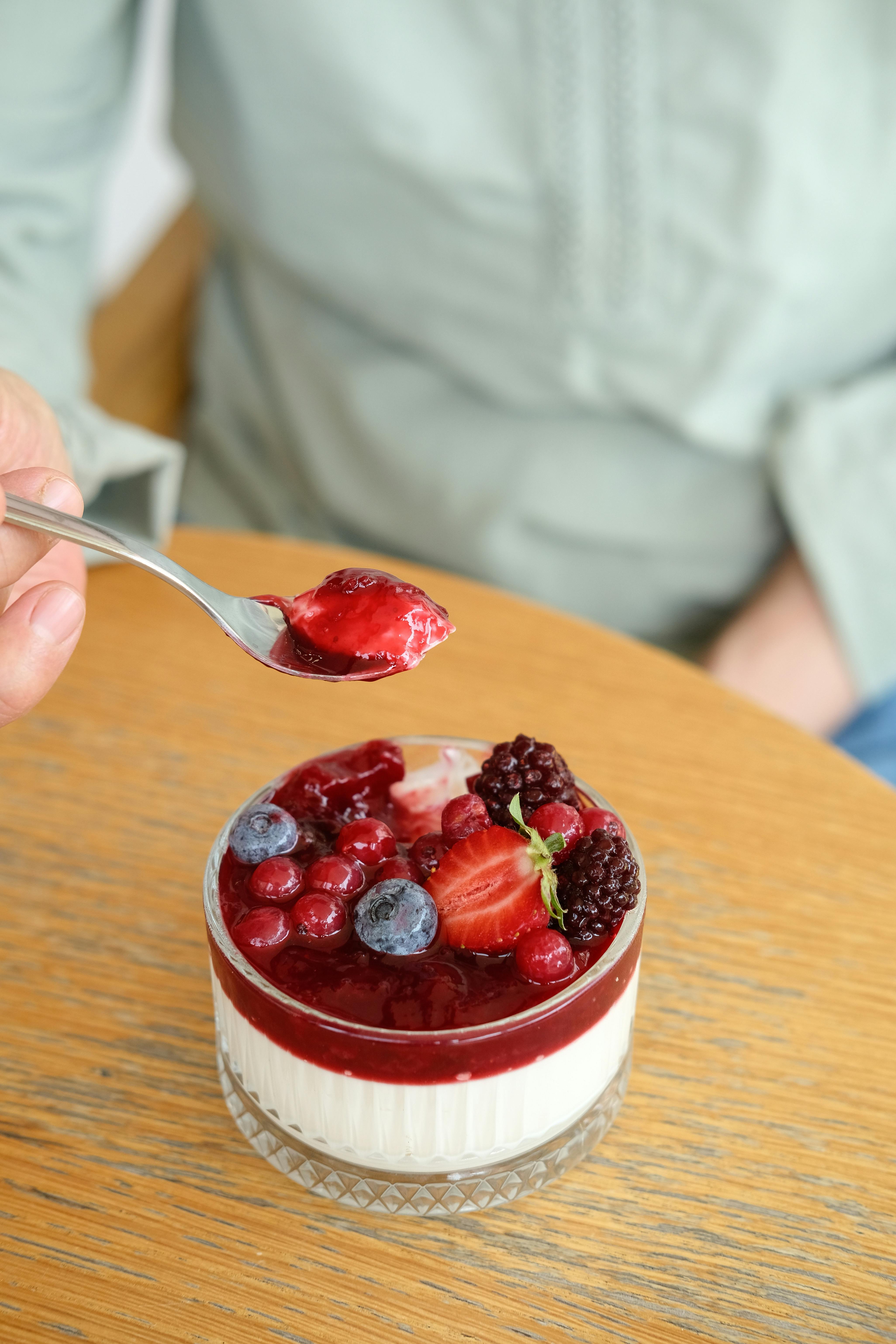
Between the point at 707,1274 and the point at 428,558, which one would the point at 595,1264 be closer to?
the point at 707,1274

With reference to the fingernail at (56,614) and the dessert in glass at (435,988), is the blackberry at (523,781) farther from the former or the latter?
the fingernail at (56,614)

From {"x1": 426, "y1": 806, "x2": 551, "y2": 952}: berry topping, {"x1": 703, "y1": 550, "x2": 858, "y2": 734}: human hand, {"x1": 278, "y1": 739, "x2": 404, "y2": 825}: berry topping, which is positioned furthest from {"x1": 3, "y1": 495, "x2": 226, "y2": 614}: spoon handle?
{"x1": 703, "y1": 550, "x2": 858, "y2": 734}: human hand

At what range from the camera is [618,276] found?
1269mm

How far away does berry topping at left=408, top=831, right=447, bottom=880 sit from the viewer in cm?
66

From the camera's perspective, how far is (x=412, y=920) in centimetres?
60

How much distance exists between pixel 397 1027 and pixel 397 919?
6cm

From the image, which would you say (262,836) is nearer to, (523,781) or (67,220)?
(523,781)

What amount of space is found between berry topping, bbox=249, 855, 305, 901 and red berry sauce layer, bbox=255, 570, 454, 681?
0.12 m

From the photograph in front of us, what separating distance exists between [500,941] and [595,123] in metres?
0.93

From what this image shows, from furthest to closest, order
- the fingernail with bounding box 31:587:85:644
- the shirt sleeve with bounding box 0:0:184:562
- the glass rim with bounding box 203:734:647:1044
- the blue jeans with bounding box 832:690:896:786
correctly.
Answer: the blue jeans with bounding box 832:690:896:786, the shirt sleeve with bounding box 0:0:184:562, the fingernail with bounding box 31:587:85:644, the glass rim with bounding box 203:734:647:1044

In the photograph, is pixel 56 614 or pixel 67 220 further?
pixel 67 220

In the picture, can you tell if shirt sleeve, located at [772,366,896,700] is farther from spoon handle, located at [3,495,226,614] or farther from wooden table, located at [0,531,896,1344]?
spoon handle, located at [3,495,226,614]

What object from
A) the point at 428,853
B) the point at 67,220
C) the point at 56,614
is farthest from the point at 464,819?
the point at 67,220

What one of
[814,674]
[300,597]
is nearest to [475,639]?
[300,597]
